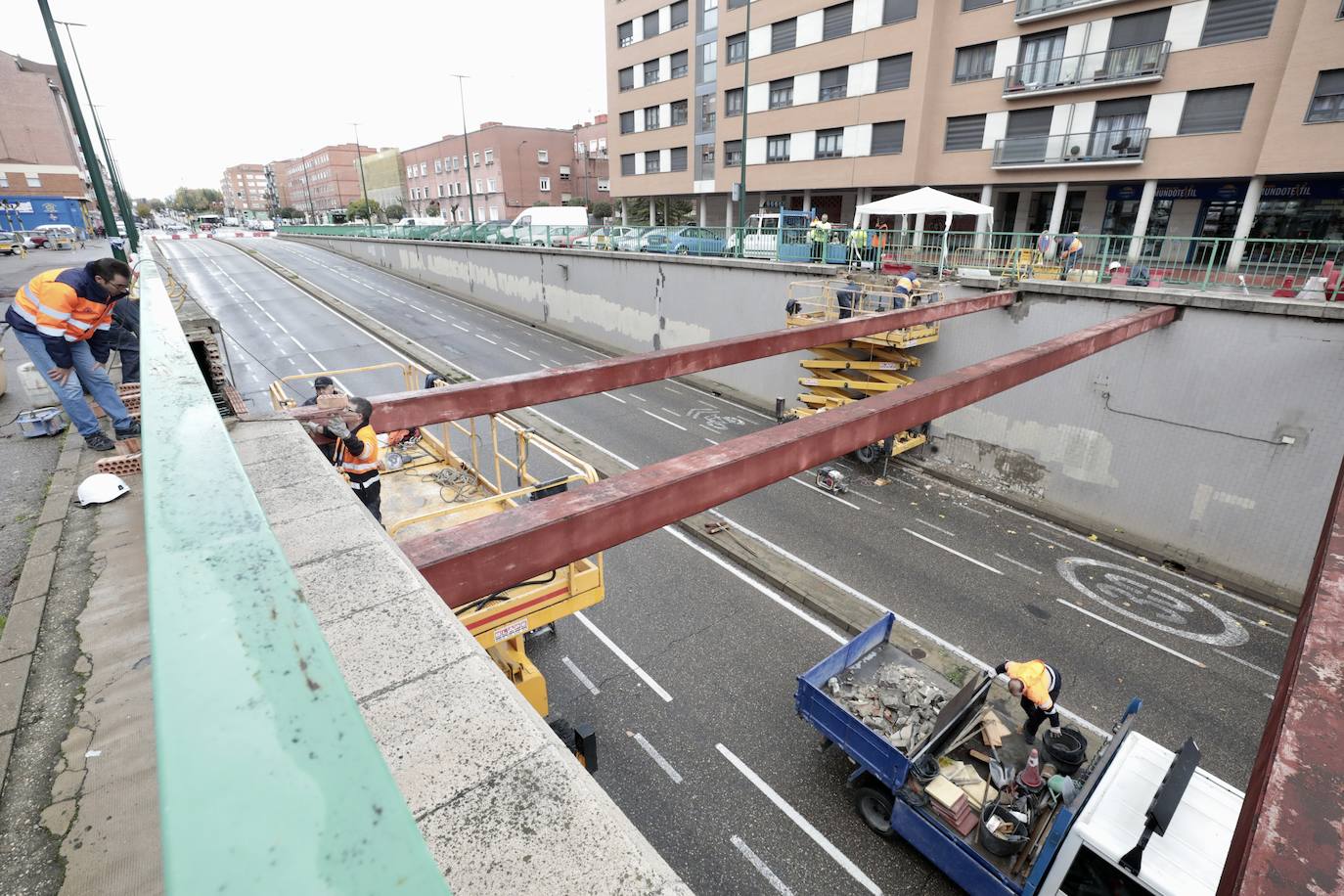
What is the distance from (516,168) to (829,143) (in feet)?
152

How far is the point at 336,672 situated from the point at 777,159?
37374 millimetres

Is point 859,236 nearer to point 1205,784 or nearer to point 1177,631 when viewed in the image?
point 1177,631

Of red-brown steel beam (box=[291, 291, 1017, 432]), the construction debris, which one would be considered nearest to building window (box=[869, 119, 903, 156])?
red-brown steel beam (box=[291, 291, 1017, 432])

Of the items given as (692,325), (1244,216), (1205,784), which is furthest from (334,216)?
(1205,784)

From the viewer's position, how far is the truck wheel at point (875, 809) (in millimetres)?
6857

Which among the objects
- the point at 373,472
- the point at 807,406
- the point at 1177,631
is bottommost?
the point at 1177,631

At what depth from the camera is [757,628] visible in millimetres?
10312

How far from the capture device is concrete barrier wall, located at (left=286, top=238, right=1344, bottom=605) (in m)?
11.5

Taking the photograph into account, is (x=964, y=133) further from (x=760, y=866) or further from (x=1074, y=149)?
(x=760, y=866)

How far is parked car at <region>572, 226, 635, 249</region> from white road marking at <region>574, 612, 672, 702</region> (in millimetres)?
21193

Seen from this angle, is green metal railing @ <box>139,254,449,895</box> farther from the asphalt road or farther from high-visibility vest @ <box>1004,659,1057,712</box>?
high-visibility vest @ <box>1004,659,1057,712</box>

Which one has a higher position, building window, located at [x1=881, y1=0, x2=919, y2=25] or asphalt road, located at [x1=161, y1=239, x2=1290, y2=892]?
building window, located at [x1=881, y1=0, x2=919, y2=25]

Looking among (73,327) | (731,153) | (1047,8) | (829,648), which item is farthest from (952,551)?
(731,153)

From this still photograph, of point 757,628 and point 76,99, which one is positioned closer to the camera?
point 757,628
